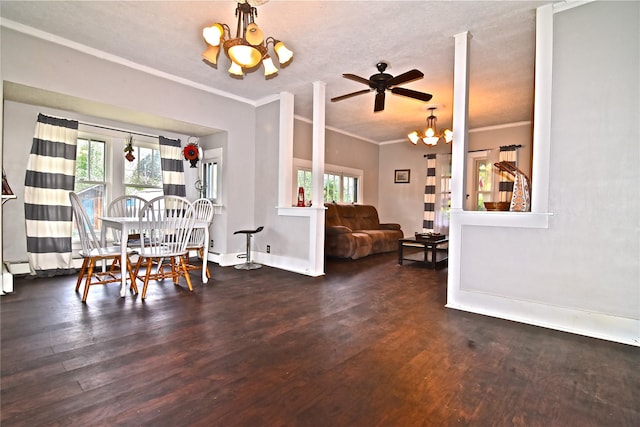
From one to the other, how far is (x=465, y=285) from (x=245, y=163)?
12.2ft

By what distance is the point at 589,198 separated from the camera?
249 cm

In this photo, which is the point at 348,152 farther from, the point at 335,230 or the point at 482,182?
the point at 482,182

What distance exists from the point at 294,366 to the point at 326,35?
2.97m

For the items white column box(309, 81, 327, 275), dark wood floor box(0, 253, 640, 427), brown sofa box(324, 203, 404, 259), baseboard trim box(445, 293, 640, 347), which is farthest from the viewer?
brown sofa box(324, 203, 404, 259)

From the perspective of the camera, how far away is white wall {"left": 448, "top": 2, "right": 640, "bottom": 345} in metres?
2.34

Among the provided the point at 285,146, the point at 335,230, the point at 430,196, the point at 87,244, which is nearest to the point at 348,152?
the point at 430,196

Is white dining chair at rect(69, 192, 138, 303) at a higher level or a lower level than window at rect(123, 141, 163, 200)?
lower

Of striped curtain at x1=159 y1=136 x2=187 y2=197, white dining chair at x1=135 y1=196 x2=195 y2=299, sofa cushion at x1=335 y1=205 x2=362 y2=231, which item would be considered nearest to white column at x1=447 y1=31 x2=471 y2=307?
white dining chair at x1=135 y1=196 x2=195 y2=299

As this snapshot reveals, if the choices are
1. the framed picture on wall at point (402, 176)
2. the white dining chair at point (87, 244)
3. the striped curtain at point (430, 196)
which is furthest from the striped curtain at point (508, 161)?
the white dining chair at point (87, 244)

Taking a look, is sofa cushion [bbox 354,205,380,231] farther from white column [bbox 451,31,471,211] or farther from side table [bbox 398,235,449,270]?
white column [bbox 451,31,471,211]

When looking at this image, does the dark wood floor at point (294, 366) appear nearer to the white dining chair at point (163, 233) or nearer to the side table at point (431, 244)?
the white dining chair at point (163, 233)

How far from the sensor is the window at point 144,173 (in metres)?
5.02

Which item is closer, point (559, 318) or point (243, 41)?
point (243, 41)

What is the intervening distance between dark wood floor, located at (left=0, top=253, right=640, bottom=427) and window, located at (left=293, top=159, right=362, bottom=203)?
3.78 metres
